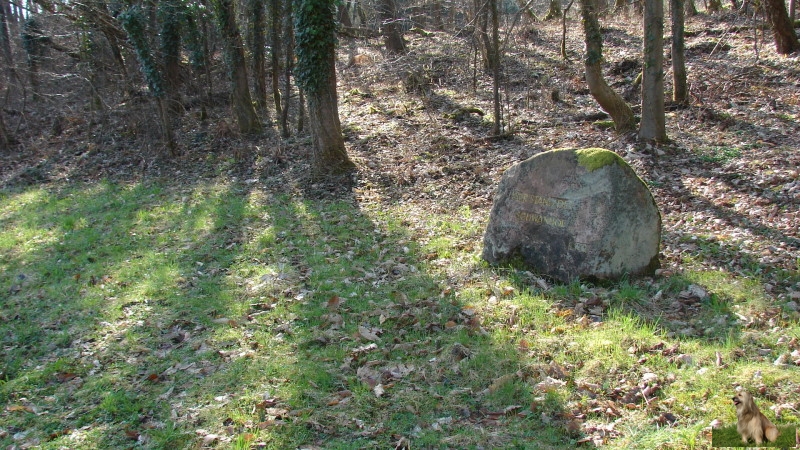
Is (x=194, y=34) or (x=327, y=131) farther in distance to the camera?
(x=194, y=34)

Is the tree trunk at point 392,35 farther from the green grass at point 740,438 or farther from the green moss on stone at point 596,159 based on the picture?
the green grass at point 740,438

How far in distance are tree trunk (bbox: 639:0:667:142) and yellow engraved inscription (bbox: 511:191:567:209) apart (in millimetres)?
5227

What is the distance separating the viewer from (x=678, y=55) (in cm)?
1241

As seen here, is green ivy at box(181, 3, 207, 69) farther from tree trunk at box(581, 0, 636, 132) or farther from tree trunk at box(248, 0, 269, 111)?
tree trunk at box(581, 0, 636, 132)

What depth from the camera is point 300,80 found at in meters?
12.9

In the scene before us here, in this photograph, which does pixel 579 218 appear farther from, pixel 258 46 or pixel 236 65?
pixel 258 46

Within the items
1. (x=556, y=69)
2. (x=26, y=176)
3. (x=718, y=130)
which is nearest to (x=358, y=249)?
(x=718, y=130)

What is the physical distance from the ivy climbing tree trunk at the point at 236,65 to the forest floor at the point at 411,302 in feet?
6.33

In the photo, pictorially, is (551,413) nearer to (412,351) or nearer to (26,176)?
(412,351)

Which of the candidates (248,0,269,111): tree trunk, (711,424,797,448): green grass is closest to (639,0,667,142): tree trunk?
(711,424,797,448): green grass

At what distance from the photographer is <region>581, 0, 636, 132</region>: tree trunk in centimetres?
1161

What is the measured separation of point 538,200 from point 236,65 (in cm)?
1187

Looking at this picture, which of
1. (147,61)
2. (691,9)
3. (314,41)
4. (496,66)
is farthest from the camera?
(691,9)

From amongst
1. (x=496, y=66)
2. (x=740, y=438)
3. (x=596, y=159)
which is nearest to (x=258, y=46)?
(x=496, y=66)
